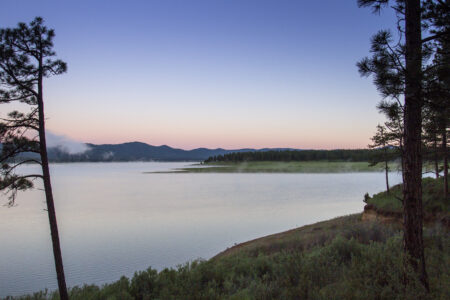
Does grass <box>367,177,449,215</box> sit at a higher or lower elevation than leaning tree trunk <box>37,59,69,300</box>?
lower

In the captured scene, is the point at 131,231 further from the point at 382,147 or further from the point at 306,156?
the point at 306,156

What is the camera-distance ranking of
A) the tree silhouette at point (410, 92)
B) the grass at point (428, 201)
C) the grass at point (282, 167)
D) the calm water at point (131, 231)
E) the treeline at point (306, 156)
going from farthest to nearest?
the treeline at point (306, 156) < the grass at point (282, 167) < the grass at point (428, 201) < the calm water at point (131, 231) < the tree silhouette at point (410, 92)

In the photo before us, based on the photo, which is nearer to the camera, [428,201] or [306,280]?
[306,280]

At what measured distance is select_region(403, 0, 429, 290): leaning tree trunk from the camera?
6.08 m

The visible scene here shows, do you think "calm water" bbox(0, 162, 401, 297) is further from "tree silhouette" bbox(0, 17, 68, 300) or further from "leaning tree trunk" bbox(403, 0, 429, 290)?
"leaning tree trunk" bbox(403, 0, 429, 290)

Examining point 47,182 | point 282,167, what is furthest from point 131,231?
point 282,167

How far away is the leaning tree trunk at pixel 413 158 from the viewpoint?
6078mm

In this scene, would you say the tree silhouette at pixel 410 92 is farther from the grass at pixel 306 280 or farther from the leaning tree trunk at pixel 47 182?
the leaning tree trunk at pixel 47 182

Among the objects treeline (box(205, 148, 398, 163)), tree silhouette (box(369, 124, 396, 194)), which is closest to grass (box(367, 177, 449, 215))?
tree silhouette (box(369, 124, 396, 194))

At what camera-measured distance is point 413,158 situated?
20.3 feet

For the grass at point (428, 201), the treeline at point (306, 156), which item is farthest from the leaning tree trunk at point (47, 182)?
the treeline at point (306, 156)

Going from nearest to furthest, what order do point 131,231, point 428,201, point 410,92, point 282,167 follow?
1. point 410,92
2. point 428,201
3. point 131,231
4. point 282,167

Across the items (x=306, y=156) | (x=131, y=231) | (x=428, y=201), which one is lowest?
(x=131, y=231)

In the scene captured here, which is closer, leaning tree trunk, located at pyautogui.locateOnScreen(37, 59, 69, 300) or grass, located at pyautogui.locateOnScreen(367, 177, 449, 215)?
leaning tree trunk, located at pyautogui.locateOnScreen(37, 59, 69, 300)
